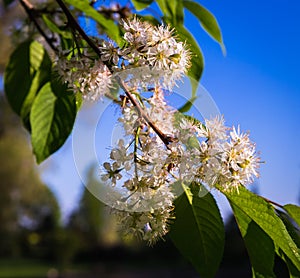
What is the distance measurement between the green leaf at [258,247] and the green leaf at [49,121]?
276mm

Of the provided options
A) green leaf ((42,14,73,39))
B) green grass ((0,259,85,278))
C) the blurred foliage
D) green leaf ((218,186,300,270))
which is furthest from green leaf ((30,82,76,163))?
green grass ((0,259,85,278))

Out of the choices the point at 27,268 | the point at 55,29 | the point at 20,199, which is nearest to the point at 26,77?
the point at 55,29

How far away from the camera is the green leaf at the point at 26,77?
79cm

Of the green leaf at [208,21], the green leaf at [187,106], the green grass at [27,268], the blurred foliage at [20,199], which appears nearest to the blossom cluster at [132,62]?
the green leaf at [187,106]

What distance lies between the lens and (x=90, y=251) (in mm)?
17391

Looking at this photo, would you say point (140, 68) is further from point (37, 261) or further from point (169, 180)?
point (37, 261)

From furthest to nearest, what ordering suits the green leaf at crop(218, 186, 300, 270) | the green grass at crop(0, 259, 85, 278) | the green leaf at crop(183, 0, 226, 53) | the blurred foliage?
1. the green grass at crop(0, 259, 85, 278)
2. the blurred foliage
3. the green leaf at crop(183, 0, 226, 53)
4. the green leaf at crop(218, 186, 300, 270)

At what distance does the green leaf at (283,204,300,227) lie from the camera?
52cm

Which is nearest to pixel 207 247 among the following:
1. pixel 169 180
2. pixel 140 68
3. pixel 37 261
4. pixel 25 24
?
pixel 169 180

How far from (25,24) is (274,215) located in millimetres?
628

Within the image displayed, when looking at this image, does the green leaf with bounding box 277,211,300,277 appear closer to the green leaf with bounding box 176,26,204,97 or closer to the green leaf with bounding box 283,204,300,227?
the green leaf with bounding box 283,204,300,227

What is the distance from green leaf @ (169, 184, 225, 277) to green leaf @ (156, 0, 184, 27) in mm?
252

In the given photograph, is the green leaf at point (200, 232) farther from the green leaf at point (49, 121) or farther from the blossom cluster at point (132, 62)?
the green leaf at point (49, 121)

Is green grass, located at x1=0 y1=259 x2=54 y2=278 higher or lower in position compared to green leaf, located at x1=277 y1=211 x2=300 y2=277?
lower
